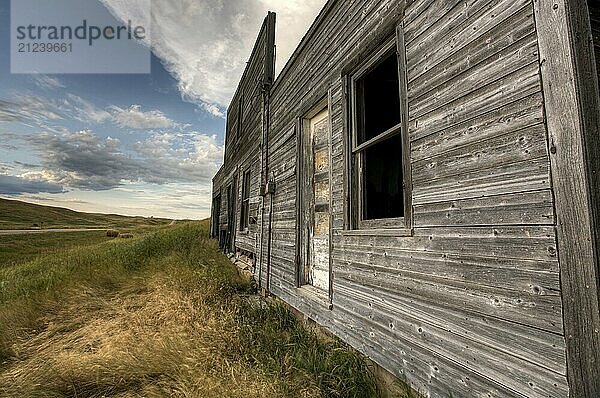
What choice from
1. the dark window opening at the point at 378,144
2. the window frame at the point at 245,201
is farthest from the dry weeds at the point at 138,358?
the window frame at the point at 245,201

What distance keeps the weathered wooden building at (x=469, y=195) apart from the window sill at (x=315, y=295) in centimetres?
4

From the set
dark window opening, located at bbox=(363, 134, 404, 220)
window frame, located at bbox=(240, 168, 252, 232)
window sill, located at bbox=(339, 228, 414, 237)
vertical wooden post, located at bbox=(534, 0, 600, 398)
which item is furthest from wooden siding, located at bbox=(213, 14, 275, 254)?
vertical wooden post, located at bbox=(534, 0, 600, 398)

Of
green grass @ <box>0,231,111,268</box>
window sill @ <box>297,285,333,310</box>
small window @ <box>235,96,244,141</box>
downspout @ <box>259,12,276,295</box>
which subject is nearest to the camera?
window sill @ <box>297,285,333,310</box>

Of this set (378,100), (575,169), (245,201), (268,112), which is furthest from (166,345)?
(245,201)

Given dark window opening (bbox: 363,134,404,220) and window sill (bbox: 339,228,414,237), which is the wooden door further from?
window sill (bbox: 339,228,414,237)

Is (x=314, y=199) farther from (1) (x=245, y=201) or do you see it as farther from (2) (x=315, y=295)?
(1) (x=245, y=201)

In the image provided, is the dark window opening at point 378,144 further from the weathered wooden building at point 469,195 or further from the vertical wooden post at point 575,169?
the vertical wooden post at point 575,169

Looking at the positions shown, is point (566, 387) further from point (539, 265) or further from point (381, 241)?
point (381, 241)

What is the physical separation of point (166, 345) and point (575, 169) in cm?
419

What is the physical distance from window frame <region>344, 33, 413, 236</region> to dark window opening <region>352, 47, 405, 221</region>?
11mm

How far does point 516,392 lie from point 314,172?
3622 millimetres

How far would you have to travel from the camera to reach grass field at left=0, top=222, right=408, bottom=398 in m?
3.16

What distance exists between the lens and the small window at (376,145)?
3.28m

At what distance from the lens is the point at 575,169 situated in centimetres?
148
